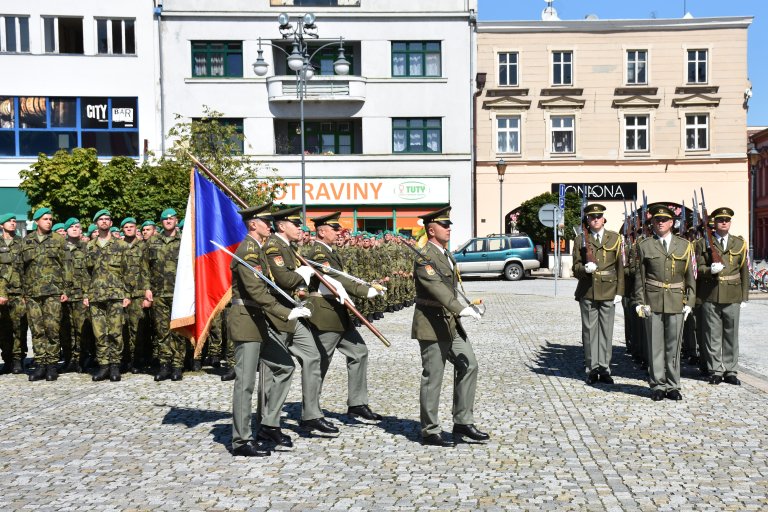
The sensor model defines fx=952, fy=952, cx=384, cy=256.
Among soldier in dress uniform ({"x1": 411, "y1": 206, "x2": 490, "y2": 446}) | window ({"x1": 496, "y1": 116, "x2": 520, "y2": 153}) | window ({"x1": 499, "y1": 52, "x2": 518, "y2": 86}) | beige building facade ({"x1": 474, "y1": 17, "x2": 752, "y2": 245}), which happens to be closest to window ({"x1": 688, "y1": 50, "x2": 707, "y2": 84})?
beige building facade ({"x1": 474, "y1": 17, "x2": 752, "y2": 245})

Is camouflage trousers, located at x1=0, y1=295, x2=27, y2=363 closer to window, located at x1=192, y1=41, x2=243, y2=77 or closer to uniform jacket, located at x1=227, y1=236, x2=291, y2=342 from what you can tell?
uniform jacket, located at x1=227, y1=236, x2=291, y2=342

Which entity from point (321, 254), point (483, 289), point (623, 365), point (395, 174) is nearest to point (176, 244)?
point (321, 254)

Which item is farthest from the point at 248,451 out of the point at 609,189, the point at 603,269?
the point at 609,189

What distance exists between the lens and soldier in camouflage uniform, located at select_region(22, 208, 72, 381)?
12.0 m

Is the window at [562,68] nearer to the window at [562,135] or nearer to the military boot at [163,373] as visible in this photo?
the window at [562,135]

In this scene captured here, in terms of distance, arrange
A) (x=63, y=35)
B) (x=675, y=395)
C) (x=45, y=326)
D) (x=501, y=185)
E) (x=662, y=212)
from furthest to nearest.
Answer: (x=501, y=185), (x=63, y=35), (x=45, y=326), (x=662, y=212), (x=675, y=395)

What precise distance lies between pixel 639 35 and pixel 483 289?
60.3 ft

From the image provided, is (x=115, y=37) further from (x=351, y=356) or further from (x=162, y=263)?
(x=351, y=356)

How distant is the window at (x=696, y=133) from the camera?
42406 millimetres

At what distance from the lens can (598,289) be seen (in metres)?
11.1

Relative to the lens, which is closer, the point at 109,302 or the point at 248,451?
the point at 248,451

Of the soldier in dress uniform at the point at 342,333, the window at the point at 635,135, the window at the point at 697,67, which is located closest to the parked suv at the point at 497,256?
the window at the point at 635,135

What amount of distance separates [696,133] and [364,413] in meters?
37.1

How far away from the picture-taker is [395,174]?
38969mm
